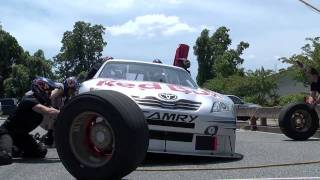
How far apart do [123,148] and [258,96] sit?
41623mm

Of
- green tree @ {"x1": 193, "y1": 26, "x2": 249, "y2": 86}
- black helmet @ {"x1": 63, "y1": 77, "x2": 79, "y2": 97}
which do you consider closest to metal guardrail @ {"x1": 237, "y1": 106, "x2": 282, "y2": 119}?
black helmet @ {"x1": 63, "y1": 77, "x2": 79, "y2": 97}

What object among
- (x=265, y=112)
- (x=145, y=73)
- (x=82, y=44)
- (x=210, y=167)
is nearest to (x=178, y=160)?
(x=210, y=167)

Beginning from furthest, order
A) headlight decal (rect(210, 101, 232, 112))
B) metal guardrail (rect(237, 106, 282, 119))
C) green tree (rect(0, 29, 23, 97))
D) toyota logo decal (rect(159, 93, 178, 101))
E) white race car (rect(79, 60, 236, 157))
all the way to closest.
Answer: green tree (rect(0, 29, 23, 97)) < metal guardrail (rect(237, 106, 282, 119)) < headlight decal (rect(210, 101, 232, 112)) < toyota logo decal (rect(159, 93, 178, 101)) < white race car (rect(79, 60, 236, 157))

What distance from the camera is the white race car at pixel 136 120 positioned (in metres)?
5.23

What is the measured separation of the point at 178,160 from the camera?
26.7ft

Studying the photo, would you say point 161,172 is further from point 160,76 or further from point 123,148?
point 160,76

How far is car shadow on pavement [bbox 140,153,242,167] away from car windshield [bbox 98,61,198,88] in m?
1.34

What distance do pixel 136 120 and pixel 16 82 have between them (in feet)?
196

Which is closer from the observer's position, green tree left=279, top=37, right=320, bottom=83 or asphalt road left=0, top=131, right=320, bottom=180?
asphalt road left=0, top=131, right=320, bottom=180

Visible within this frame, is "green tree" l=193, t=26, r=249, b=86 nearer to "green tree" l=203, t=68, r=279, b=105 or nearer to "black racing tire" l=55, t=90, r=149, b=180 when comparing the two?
"green tree" l=203, t=68, r=279, b=105

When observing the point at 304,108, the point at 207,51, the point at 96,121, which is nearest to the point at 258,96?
the point at 207,51

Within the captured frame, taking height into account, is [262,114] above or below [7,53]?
below

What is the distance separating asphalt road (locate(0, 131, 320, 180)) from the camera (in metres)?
6.55

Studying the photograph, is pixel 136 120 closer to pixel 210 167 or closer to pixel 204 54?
pixel 210 167
